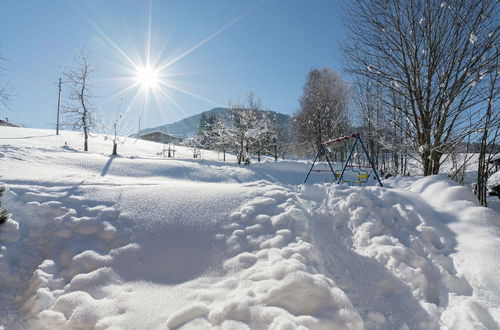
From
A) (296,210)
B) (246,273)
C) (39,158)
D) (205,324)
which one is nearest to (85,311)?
(205,324)

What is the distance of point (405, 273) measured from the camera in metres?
2.35

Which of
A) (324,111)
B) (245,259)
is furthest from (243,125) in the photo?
(245,259)

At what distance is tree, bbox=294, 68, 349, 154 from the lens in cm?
2186

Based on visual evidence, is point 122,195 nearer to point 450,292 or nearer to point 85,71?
point 450,292

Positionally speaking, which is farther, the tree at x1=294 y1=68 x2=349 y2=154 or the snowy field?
the tree at x1=294 y1=68 x2=349 y2=154

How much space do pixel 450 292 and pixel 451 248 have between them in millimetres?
646

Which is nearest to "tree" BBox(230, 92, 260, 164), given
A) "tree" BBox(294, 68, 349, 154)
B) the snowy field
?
"tree" BBox(294, 68, 349, 154)

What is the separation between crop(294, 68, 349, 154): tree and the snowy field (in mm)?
18935

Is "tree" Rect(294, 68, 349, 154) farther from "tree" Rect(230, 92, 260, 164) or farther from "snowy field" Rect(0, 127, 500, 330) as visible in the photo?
"snowy field" Rect(0, 127, 500, 330)

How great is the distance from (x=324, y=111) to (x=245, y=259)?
841 inches

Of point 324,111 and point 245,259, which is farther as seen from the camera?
point 324,111

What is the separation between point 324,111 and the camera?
22.0 m

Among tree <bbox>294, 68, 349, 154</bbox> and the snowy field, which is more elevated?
tree <bbox>294, 68, 349, 154</bbox>

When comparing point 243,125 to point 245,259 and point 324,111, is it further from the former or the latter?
point 245,259
